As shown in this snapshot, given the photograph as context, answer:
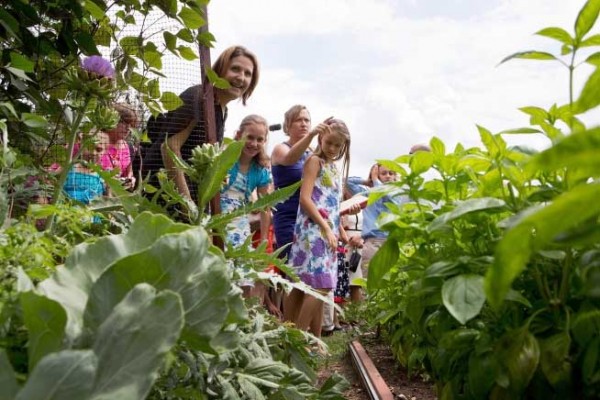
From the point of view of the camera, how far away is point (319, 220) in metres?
3.95

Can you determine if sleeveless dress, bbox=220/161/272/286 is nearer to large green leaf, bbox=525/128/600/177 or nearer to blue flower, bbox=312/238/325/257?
blue flower, bbox=312/238/325/257

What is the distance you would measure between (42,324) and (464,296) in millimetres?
471

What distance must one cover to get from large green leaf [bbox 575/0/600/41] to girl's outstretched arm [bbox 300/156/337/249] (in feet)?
10.3

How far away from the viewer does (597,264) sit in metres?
0.63

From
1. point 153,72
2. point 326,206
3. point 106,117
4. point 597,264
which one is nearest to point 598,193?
point 597,264

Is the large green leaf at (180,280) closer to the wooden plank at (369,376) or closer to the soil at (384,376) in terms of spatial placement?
the soil at (384,376)

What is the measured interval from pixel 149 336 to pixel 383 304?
91.1 inches

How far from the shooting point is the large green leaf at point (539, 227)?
0.33 meters

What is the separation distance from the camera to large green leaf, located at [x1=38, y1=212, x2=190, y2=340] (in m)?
0.54

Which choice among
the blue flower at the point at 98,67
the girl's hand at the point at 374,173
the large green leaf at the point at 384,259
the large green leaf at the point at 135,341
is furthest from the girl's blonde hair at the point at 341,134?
the large green leaf at the point at 135,341

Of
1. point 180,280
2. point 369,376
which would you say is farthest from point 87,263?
point 369,376

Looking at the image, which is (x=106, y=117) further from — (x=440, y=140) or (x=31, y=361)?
(x=31, y=361)

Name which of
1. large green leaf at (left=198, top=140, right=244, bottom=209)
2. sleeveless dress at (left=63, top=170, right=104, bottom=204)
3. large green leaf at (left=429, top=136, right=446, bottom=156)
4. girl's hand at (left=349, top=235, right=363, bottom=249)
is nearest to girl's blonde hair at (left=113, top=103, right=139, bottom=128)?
sleeveless dress at (left=63, top=170, right=104, bottom=204)

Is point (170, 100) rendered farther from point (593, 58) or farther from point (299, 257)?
point (299, 257)
